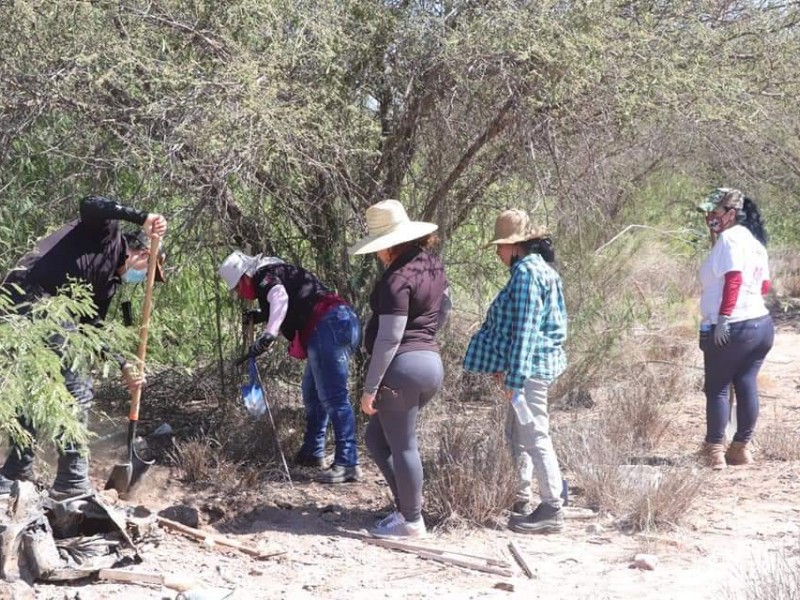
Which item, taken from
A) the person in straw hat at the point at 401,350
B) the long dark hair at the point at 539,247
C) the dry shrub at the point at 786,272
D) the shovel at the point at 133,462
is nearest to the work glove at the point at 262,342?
the shovel at the point at 133,462

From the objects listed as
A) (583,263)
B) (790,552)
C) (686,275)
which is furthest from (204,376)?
(686,275)

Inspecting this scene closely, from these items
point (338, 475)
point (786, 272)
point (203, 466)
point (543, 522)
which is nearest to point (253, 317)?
point (203, 466)

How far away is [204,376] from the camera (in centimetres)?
864

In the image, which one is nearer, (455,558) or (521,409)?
(455,558)

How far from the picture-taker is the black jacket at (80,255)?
604cm

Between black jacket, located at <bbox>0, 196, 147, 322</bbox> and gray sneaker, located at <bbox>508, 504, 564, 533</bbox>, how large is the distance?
96.3 inches

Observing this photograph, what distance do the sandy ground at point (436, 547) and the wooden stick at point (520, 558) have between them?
48 millimetres

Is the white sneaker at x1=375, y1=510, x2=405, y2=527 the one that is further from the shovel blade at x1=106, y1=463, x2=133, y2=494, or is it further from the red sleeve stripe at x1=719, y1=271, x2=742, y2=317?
the red sleeve stripe at x1=719, y1=271, x2=742, y2=317

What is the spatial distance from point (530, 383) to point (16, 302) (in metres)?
2.64

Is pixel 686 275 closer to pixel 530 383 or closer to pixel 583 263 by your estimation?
pixel 583 263

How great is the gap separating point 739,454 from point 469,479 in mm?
2245

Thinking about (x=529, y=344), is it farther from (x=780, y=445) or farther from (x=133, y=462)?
(x=780, y=445)

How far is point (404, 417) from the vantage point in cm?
604

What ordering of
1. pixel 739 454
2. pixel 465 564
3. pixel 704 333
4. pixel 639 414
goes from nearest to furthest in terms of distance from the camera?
pixel 465 564 < pixel 704 333 < pixel 739 454 < pixel 639 414
